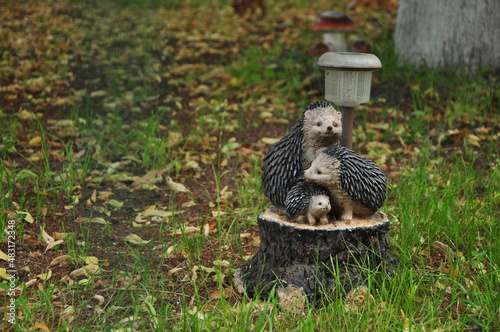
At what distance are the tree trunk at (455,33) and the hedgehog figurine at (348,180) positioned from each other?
3935mm

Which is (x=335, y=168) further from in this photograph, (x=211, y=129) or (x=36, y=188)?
(x=211, y=129)

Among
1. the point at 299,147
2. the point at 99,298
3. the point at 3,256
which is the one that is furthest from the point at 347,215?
the point at 3,256

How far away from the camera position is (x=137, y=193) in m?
4.82

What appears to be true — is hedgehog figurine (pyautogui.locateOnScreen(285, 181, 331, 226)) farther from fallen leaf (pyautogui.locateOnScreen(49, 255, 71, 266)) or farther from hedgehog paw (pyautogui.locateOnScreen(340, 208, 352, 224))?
fallen leaf (pyautogui.locateOnScreen(49, 255, 71, 266))

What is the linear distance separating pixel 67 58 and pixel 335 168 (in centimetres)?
592

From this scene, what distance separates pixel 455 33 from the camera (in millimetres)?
6660

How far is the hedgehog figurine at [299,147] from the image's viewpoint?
10.6 feet

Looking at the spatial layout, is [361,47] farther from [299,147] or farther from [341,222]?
[341,222]

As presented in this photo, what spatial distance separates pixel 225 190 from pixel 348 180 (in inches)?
70.9

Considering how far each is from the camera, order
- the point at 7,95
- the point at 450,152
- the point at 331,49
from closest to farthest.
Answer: the point at 450,152 → the point at 7,95 → the point at 331,49

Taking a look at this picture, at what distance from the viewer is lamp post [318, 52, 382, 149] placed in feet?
11.2

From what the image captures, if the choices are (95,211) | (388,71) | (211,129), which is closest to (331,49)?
(388,71)

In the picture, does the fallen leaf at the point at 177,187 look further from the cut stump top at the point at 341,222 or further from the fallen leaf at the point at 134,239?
the cut stump top at the point at 341,222

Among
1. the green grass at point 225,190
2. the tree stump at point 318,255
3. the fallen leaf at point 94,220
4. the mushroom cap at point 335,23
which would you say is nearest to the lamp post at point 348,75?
the tree stump at point 318,255
